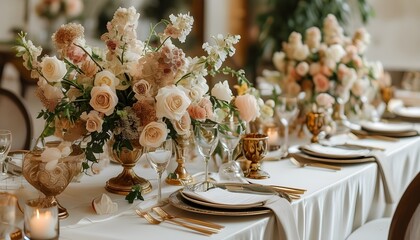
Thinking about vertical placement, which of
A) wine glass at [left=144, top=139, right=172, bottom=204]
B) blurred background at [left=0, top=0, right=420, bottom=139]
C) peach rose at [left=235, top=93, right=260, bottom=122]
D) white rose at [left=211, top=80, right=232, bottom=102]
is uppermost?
blurred background at [left=0, top=0, right=420, bottom=139]

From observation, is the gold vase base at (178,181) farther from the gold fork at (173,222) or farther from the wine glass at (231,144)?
the gold fork at (173,222)

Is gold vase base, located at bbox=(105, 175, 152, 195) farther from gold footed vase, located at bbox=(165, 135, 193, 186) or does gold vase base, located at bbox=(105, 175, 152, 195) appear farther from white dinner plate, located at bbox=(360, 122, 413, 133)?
white dinner plate, located at bbox=(360, 122, 413, 133)

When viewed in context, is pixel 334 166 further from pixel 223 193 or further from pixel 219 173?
pixel 223 193

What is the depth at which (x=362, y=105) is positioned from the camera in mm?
3115

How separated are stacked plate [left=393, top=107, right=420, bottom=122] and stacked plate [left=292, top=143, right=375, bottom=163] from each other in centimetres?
99

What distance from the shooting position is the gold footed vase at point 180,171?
6.18 ft

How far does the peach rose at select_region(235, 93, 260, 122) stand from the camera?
1.96 m

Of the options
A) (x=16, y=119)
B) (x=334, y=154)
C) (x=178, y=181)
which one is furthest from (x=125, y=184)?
(x=16, y=119)

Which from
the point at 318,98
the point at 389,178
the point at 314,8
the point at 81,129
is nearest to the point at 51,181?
the point at 81,129

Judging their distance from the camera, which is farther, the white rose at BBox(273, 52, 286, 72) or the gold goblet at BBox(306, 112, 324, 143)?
the white rose at BBox(273, 52, 286, 72)

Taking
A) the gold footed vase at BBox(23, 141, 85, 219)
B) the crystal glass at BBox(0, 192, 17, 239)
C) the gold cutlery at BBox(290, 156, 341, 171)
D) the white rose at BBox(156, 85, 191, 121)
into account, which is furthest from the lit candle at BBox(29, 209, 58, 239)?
the gold cutlery at BBox(290, 156, 341, 171)

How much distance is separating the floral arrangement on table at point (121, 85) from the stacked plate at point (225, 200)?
17 centimetres

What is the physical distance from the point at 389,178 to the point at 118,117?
3.65 feet

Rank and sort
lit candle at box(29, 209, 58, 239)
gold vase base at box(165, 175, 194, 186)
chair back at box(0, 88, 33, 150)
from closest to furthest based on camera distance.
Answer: lit candle at box(29, 209, 58, 239) → gold vase base at box(165, 175, 194, 186) → chair back at box(0, 88, 33, 150)
